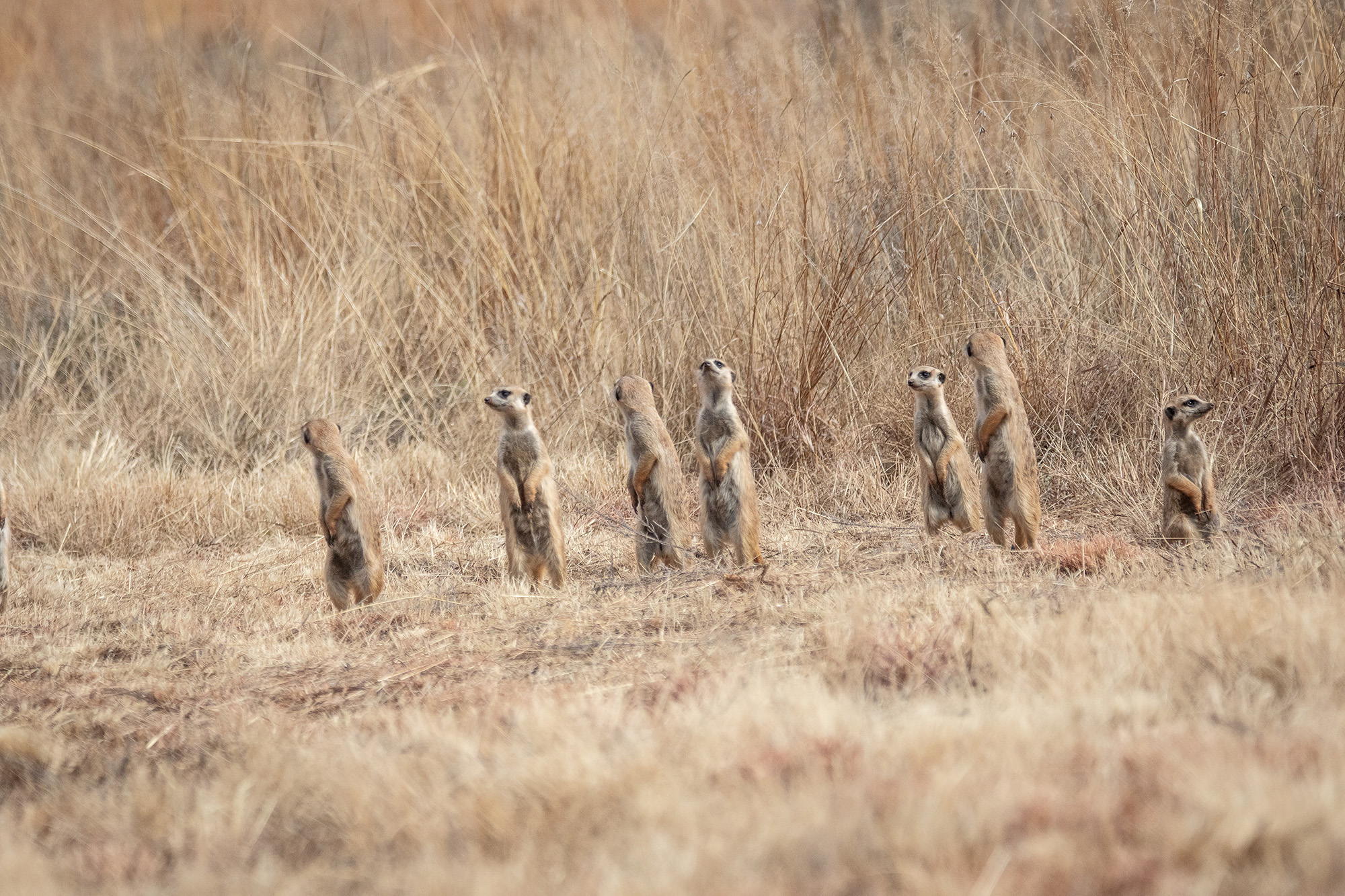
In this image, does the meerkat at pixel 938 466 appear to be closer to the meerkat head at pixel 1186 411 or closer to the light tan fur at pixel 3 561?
the meerkat head at pixel 1186 411

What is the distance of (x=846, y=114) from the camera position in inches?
266

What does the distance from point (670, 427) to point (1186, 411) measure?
9.78ft

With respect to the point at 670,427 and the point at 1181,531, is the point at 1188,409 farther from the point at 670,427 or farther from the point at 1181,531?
the point at 670,427

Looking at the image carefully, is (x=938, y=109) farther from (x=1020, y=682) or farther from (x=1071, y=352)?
(x=1020, y=682)

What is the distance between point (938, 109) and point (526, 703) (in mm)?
4925

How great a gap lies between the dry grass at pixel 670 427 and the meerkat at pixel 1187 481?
0.30 metres

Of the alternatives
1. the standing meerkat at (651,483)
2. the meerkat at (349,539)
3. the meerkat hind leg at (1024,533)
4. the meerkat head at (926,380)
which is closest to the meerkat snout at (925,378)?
the meerkat head at (926,380)

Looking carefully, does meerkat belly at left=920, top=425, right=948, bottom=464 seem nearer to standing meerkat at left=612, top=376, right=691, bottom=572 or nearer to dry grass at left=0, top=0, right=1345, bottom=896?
dry grass at left=0, top=0, right=1345, bottom=896

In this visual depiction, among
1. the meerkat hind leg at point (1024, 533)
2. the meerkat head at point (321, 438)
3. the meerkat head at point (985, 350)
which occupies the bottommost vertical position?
the meerkat hind leg at point (1024, 533)

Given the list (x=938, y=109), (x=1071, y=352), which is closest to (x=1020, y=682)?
(x=1071, y=352)

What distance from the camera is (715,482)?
5.16 m

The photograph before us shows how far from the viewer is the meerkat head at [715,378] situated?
207 inches

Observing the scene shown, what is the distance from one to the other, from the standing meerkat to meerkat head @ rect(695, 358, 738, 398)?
26cm

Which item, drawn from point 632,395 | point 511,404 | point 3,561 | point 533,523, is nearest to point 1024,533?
point 632,395
